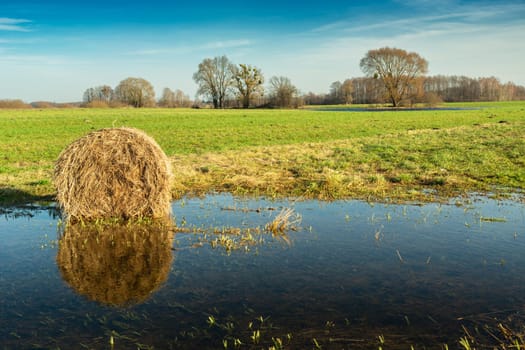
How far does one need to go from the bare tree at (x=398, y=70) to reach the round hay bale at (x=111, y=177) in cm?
8696

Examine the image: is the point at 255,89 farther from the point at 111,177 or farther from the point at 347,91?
the point at 111,177

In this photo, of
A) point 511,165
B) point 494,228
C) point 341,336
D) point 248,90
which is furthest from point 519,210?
point 248,90

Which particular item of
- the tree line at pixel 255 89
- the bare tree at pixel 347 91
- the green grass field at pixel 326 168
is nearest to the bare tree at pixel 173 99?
the tree line at pixel 255 89

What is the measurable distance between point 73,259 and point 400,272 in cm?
558

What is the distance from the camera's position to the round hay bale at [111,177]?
367 inches

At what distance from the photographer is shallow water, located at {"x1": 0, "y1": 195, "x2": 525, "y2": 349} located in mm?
4906

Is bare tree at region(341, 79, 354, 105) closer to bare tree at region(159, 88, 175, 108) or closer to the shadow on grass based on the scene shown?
bare tree at region(159, 88, 175, 108)

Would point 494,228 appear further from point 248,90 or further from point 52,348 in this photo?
point 248,90

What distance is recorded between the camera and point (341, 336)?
487 cm

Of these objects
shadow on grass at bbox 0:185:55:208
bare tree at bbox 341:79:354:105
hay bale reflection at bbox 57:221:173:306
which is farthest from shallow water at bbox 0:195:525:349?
bare tree at bbox 341:79:354:105

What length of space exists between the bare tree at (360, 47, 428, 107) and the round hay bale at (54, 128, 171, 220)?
87.0 m

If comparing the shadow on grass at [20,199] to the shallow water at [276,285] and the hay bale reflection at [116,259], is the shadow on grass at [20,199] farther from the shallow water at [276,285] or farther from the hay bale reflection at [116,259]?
the hay bale reflection at [116,259]

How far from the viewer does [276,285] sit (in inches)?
244

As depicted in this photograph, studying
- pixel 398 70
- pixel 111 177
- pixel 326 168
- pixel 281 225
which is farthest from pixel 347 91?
pixel 111 177
